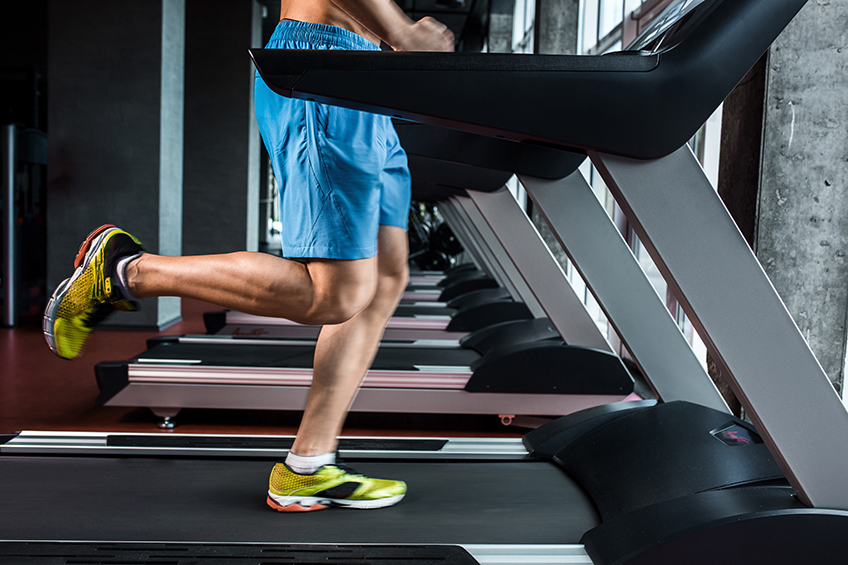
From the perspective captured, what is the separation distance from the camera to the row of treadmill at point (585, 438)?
38.5 inches

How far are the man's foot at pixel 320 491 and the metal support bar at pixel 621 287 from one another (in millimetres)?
A: 775

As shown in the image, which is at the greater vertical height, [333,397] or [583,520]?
[333,397]

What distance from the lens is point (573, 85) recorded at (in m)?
0.97

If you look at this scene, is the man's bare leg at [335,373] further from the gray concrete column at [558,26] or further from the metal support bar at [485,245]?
the gray concrete column at [558,26]

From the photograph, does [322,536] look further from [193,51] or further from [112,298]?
[193,51]

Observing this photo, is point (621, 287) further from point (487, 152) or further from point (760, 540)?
point (760, 540)

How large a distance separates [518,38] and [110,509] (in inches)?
287

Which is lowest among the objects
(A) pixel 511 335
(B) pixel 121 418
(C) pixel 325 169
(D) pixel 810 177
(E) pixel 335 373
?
(B) pixel 121 418

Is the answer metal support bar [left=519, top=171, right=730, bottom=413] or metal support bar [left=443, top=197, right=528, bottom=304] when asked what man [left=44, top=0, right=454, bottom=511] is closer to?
metal support bar [left=519, top=171, right=730, bottom=413]

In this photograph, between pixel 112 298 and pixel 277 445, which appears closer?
pixel 112 298

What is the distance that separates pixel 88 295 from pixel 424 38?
81cm

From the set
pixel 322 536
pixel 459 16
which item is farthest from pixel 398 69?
pixel 459 16

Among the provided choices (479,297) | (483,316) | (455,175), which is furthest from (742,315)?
(479,297)

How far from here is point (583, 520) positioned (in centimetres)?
141
